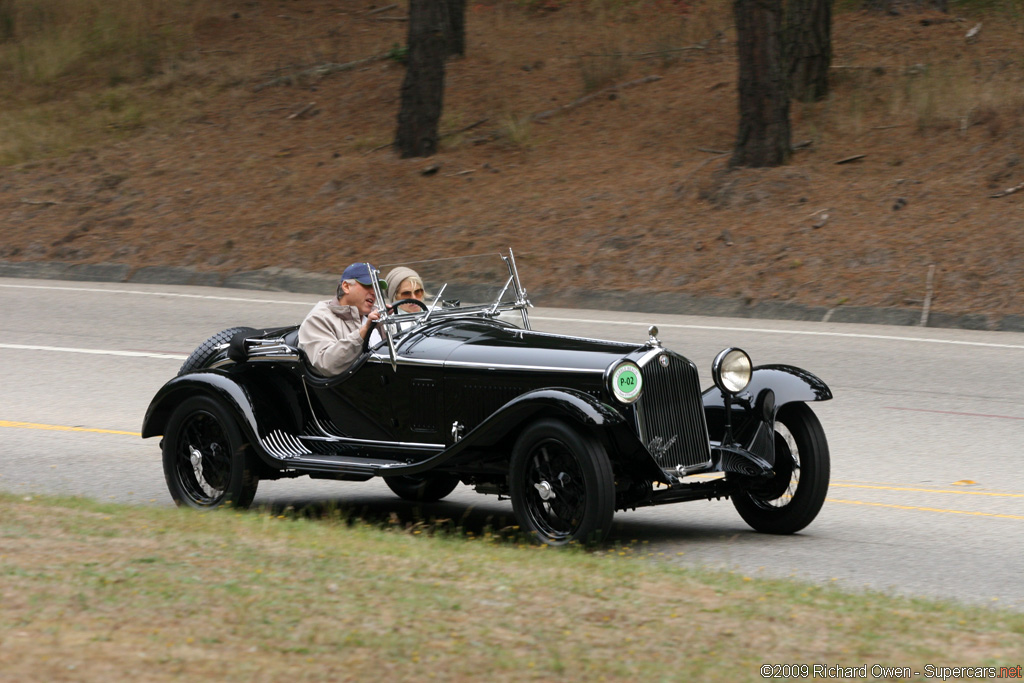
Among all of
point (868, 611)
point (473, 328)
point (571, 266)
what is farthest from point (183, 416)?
point (571, 266)

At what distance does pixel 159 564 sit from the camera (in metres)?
5.28

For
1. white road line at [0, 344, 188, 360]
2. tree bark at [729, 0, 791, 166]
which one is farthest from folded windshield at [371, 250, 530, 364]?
tree bark at [729, 0, 791, 166]

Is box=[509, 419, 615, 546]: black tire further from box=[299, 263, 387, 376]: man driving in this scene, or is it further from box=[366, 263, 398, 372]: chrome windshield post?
box=[299, 263, 387, 376]: man driving

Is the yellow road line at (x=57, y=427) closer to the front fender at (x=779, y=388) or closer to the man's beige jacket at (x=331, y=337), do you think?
the man's beige jacket at (x=331, y=337)

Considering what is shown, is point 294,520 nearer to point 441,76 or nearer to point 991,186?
point 991,186

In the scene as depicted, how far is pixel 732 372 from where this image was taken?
6867 mm

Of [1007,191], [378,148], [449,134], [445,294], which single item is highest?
[449,134]

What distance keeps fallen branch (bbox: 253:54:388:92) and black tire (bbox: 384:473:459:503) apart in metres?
18.4

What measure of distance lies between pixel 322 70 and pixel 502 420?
2007 centimetres

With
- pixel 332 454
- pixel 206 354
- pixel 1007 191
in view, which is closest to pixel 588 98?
pixel 1007 191

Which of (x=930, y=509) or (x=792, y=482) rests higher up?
(x=792, y=482)

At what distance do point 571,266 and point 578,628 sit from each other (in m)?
12.9

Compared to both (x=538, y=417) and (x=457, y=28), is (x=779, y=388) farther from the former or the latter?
(x=457, y=28)

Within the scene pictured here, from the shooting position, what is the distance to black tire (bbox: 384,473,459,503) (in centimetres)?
761
